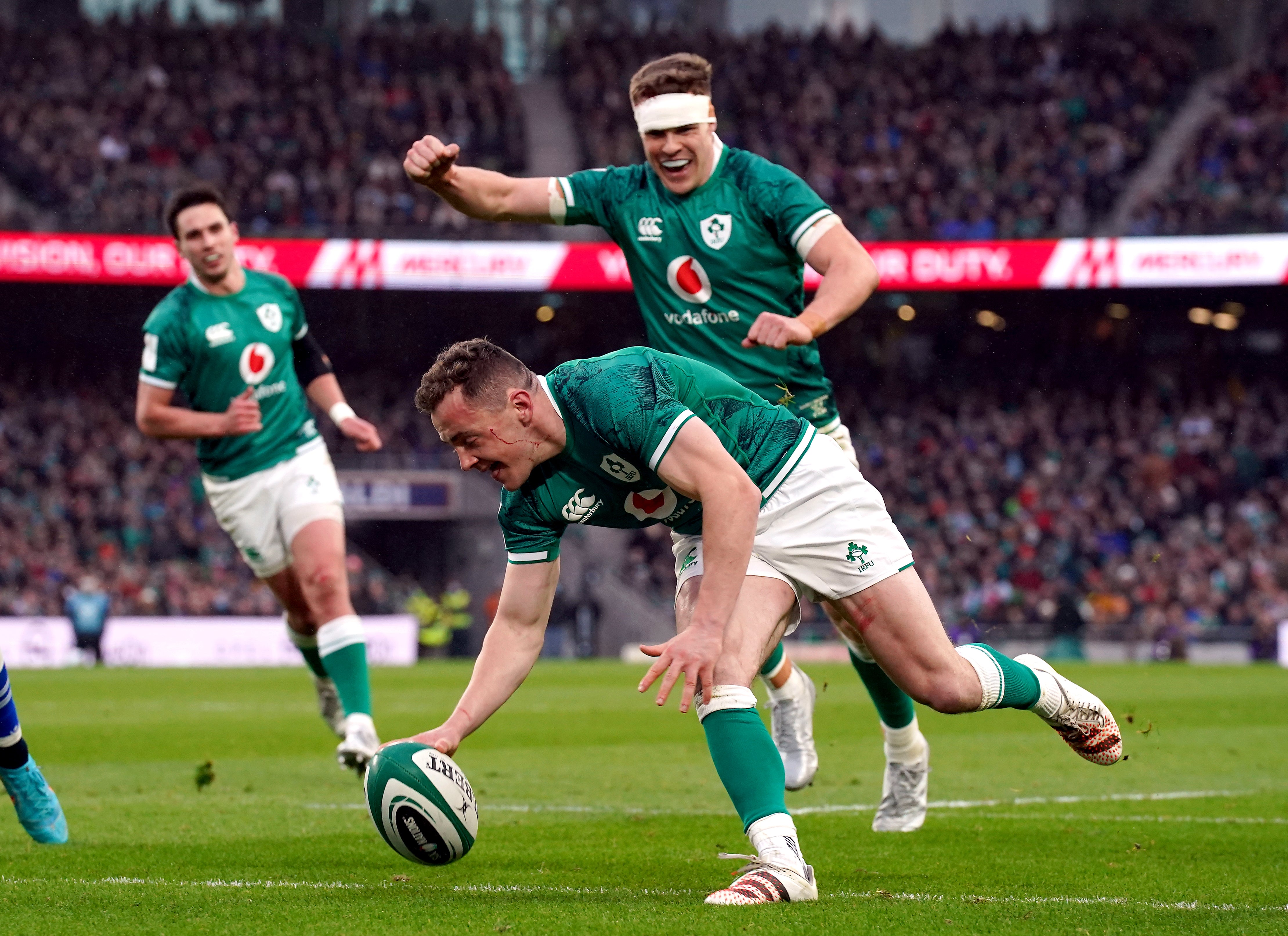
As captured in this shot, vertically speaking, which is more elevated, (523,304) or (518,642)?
(518,642)

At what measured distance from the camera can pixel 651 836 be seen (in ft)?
19.8

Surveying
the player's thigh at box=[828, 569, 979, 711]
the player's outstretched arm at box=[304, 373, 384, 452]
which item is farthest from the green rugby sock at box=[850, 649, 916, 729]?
the player's outstretched arm at box=[304, 373, 384, 452]

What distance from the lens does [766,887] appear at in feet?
13.7

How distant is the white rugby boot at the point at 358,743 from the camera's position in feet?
24.1

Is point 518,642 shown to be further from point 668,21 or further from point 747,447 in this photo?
point 668,21

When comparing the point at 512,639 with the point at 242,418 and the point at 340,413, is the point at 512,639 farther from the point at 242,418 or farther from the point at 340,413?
the point at 340,413

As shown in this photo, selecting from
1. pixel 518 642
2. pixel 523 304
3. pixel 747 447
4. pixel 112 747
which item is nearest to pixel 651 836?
pixel 518 642

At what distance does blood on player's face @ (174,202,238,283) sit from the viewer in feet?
25.8

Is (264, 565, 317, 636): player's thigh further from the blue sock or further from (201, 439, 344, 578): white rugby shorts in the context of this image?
the blue sock

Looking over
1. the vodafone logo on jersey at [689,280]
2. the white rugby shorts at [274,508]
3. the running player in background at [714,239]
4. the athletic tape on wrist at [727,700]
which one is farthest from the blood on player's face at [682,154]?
the white rugby shorts at [274,508]

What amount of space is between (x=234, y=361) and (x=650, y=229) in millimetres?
2952

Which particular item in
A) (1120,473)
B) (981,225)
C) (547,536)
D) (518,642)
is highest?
(547,536)

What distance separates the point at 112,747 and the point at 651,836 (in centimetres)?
585

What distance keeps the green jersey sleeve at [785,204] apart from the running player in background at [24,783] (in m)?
3.20
